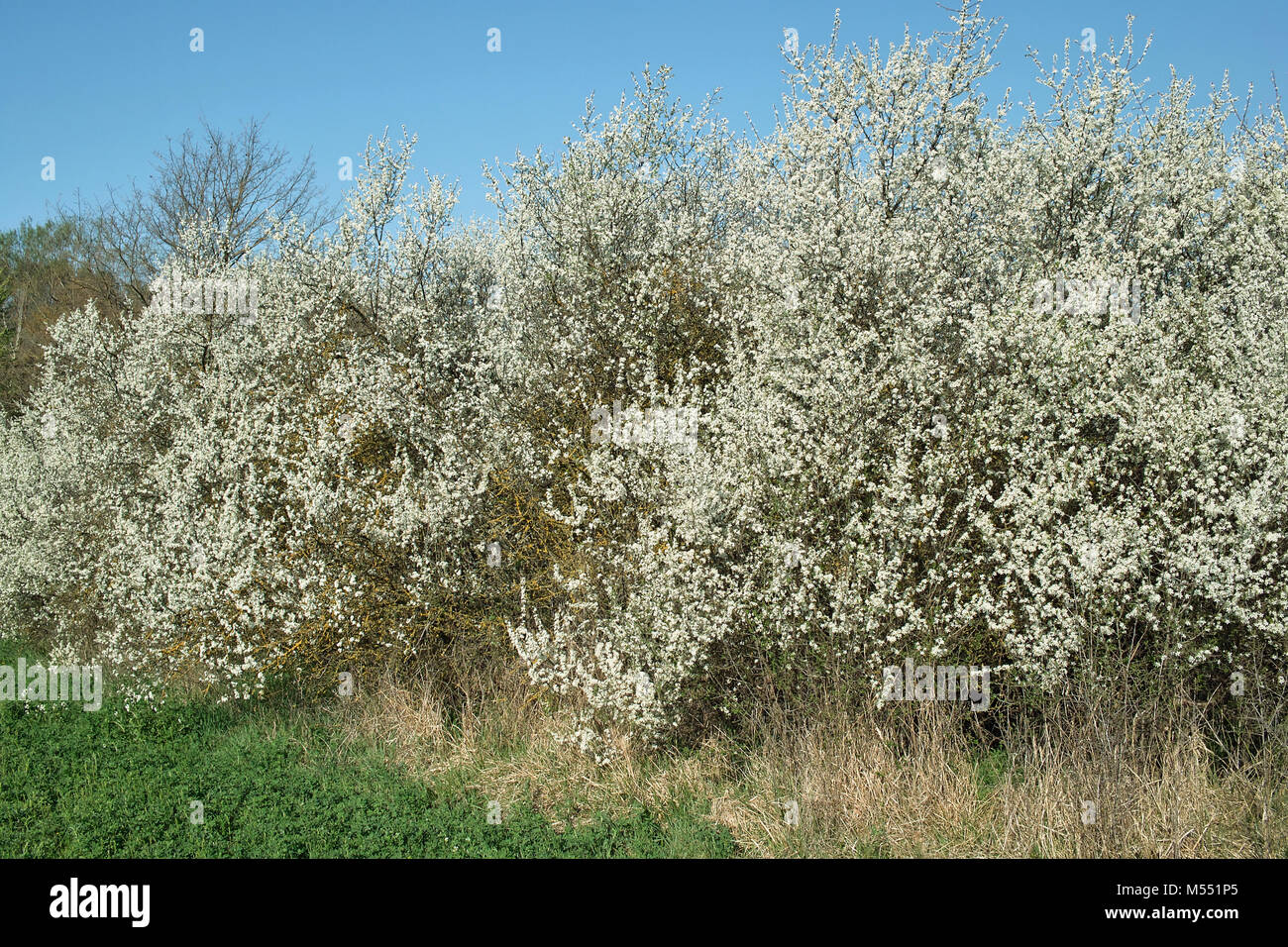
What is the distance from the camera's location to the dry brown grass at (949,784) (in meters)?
4.43

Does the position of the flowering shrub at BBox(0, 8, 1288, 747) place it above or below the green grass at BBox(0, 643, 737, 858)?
above

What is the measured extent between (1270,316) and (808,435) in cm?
341

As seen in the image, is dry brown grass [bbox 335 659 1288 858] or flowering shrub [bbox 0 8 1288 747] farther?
flowering shrub [bbox 0 8 1288 747]

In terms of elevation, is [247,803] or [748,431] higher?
[748,431]

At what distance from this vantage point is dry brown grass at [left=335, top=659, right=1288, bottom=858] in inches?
175

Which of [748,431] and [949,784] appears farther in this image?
[748,431]

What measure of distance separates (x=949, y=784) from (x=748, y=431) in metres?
2.59

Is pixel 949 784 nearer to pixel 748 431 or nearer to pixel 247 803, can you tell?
pixel 748 431

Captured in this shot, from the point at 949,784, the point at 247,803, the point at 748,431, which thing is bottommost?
the point at 247,803

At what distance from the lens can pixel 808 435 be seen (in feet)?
19.4

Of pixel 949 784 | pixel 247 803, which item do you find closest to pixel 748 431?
pixel 949 784

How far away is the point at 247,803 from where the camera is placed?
5.63m

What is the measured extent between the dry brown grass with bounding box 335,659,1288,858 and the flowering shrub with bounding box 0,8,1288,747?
33 centimetres
